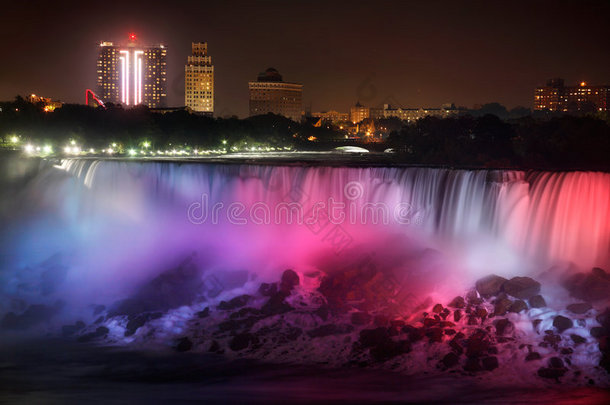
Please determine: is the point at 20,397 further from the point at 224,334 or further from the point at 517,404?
the point at 517,404

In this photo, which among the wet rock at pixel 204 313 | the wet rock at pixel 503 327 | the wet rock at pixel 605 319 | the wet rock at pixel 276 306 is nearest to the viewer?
the wet rock at pixel 605 319

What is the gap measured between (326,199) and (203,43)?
162232 millimetres

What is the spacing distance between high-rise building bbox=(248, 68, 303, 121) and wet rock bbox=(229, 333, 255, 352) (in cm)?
16599

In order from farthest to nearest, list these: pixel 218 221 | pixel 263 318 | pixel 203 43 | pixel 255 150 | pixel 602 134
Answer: pixel 203 43 < pixel 255 150 < pixel 602 134 < pixel 218 221 < pixel 263 318

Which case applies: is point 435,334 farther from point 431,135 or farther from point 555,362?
point 431,135

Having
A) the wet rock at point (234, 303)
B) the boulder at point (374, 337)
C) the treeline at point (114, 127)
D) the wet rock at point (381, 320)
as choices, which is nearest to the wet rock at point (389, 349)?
the boulder at point (374, 337)

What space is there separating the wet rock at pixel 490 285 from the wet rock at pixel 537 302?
4.31 ft

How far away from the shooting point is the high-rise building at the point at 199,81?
7205 inches

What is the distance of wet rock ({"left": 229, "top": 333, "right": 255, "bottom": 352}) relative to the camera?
21250 millimetres

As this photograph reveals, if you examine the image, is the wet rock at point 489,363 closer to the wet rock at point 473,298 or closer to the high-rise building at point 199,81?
the wet rock at point 473,298

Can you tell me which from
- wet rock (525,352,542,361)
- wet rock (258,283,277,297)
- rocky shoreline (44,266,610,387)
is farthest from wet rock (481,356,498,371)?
wet rock (258,283,277,297)

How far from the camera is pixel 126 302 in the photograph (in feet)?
84.9

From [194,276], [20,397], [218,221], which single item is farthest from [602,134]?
[20,397]

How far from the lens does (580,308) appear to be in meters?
21.2
